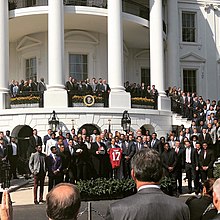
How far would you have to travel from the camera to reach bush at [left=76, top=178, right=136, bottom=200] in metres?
14.8

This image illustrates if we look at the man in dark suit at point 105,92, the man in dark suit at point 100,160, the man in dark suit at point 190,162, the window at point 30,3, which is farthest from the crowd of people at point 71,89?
the man in dark suit at point 190,162

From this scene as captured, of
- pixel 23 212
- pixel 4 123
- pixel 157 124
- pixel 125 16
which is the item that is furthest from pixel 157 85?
pixel 23 212

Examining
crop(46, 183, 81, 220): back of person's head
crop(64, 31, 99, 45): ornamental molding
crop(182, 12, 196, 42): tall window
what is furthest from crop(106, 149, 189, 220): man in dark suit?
crop(182, 12, 196, 42): tall window

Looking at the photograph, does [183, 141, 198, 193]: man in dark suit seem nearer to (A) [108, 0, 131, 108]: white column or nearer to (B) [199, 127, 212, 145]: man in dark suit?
(B) [199, 127, 212, 145]: man in dark suit

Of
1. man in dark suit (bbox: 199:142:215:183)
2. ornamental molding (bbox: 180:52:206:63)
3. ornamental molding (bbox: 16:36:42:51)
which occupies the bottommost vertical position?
man in dark suit (bbox: 199:142:215:183)

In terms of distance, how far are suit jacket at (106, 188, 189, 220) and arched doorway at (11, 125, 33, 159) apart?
2276 cm

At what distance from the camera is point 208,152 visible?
58.2 feet

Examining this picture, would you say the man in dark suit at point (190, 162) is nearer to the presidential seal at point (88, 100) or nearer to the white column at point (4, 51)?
the presidential seal at point (88, 100)

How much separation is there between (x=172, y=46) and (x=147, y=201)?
102ft

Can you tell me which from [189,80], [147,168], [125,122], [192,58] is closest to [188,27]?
[192,58]

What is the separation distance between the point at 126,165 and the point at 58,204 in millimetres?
16015

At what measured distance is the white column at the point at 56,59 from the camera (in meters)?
26.0

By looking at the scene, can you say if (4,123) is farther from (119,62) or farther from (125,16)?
(125,16)

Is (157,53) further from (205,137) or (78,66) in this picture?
(205,137)
